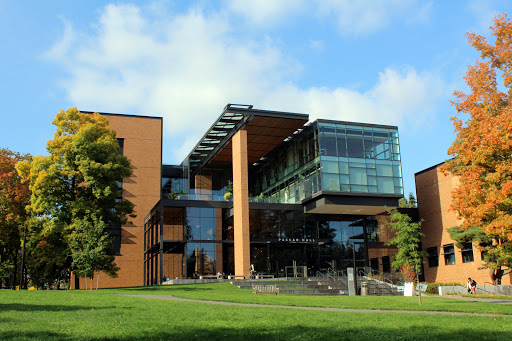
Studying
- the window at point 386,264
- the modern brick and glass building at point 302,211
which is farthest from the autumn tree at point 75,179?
the window at point 386,264

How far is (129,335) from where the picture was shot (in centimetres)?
1014

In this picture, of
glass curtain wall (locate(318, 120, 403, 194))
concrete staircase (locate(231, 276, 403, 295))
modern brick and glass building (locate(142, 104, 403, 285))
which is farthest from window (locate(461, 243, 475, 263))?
concrete staircase (locate(231, 276, 403, 295))

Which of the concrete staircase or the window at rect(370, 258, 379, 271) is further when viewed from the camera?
the window at rect(370, 258, 379, 271)

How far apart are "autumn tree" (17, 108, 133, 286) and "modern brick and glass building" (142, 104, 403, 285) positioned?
328 inches

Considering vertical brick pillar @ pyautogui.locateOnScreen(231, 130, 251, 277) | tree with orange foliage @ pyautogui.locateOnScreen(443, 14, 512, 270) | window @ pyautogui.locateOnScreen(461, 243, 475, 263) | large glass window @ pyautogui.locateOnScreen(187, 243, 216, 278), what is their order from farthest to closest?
1. large glass window @ pyautogui.locateOnScreen(187, 243, 216, 278)
2. vertical brick pillar @ pyautogui.locateOnScreen(231, 130, 251, 277)
3. window @ pyautogui.locateOnScreen(461, 243, 475, 263)
4. tree with orange foliage @ pyautogui.locateOnScreen(443, 14, 512, 270)

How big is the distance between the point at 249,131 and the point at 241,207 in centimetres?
777

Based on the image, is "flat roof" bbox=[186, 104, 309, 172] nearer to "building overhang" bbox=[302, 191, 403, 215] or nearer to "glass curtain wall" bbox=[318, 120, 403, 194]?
"glass curtain wall" bbox=[318, 120, 403, 194]

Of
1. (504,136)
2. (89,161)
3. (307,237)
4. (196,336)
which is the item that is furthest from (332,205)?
(196,336)

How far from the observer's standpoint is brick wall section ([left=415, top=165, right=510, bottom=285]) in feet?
141

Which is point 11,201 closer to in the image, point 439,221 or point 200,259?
point 200,259

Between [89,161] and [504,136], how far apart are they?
88.0ft

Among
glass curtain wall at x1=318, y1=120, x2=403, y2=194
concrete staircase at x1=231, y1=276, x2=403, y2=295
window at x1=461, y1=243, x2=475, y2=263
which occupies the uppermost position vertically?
glass curtain wall at x1=318, y1=120, x2=403, y2=194

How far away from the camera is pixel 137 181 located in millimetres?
55438

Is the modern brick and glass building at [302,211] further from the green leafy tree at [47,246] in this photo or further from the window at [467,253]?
the green leafy tree at [47,246]
